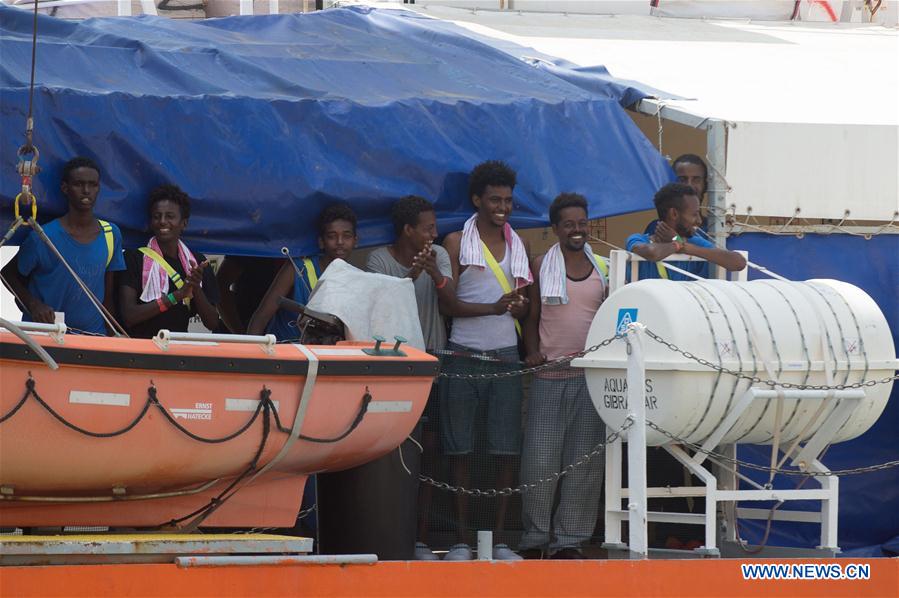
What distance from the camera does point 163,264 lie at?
23.1ft

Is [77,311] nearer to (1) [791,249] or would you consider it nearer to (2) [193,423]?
(2) [193,423]

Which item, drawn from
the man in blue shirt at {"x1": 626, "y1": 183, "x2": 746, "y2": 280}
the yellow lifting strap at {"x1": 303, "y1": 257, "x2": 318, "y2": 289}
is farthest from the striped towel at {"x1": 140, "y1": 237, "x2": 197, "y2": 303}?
the man in blue shirt at {"x1": 626, "y1": 183, "x2": 746, "y2": 280}

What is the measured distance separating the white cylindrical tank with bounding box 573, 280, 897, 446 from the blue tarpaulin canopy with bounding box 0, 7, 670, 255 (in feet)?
4.45

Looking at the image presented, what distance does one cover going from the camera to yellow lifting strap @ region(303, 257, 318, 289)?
24.2 feet

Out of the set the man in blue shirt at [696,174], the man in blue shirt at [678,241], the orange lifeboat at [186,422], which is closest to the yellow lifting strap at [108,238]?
the orange lifeboat at [186,422]


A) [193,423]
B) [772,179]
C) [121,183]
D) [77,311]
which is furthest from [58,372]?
[772,179]

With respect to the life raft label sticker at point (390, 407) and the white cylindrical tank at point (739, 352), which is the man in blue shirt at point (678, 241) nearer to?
the white cylindrical tank at point (739, 352)

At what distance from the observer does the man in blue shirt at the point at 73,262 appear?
678 centimetres

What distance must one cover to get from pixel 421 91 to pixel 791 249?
2.32 m

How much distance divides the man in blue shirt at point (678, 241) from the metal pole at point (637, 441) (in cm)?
84

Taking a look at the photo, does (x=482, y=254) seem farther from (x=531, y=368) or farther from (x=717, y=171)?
(x=717, y=171)

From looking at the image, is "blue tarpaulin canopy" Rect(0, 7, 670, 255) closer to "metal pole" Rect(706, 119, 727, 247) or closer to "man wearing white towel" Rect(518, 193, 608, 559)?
"metal pole" Rect(706, 119, 727, 247)

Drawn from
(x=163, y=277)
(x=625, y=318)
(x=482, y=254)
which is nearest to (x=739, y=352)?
(x=625, y=318)

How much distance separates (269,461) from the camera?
601 centimetres
